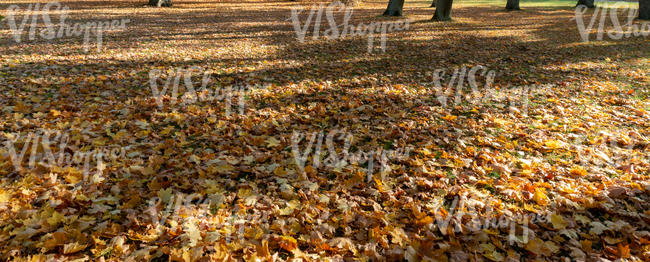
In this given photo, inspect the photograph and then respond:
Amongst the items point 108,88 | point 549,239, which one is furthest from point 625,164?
point 108,88

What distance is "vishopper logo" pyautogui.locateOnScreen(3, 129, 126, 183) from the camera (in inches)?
150

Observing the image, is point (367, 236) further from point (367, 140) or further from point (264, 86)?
point (264, 86)

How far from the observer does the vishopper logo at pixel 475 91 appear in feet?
21.1

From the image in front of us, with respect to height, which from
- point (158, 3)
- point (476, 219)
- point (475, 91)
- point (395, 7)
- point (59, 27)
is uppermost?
point (158, 3)

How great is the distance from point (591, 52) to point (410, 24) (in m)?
7.04

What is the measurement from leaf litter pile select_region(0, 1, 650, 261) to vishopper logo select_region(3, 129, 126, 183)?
0.03 meters

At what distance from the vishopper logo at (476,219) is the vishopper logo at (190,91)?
12.1ft

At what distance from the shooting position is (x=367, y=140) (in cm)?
486

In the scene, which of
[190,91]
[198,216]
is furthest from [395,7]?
[198,216]

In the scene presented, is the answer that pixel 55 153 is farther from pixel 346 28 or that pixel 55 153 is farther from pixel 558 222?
pixel 346 28

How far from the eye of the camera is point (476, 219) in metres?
3.26

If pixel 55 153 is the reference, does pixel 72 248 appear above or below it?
below

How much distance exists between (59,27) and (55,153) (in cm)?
1064

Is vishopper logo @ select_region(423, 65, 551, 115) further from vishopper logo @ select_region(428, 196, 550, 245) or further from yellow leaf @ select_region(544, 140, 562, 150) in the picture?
vishopper logo @ select_region(428, 196, 550, 245)
